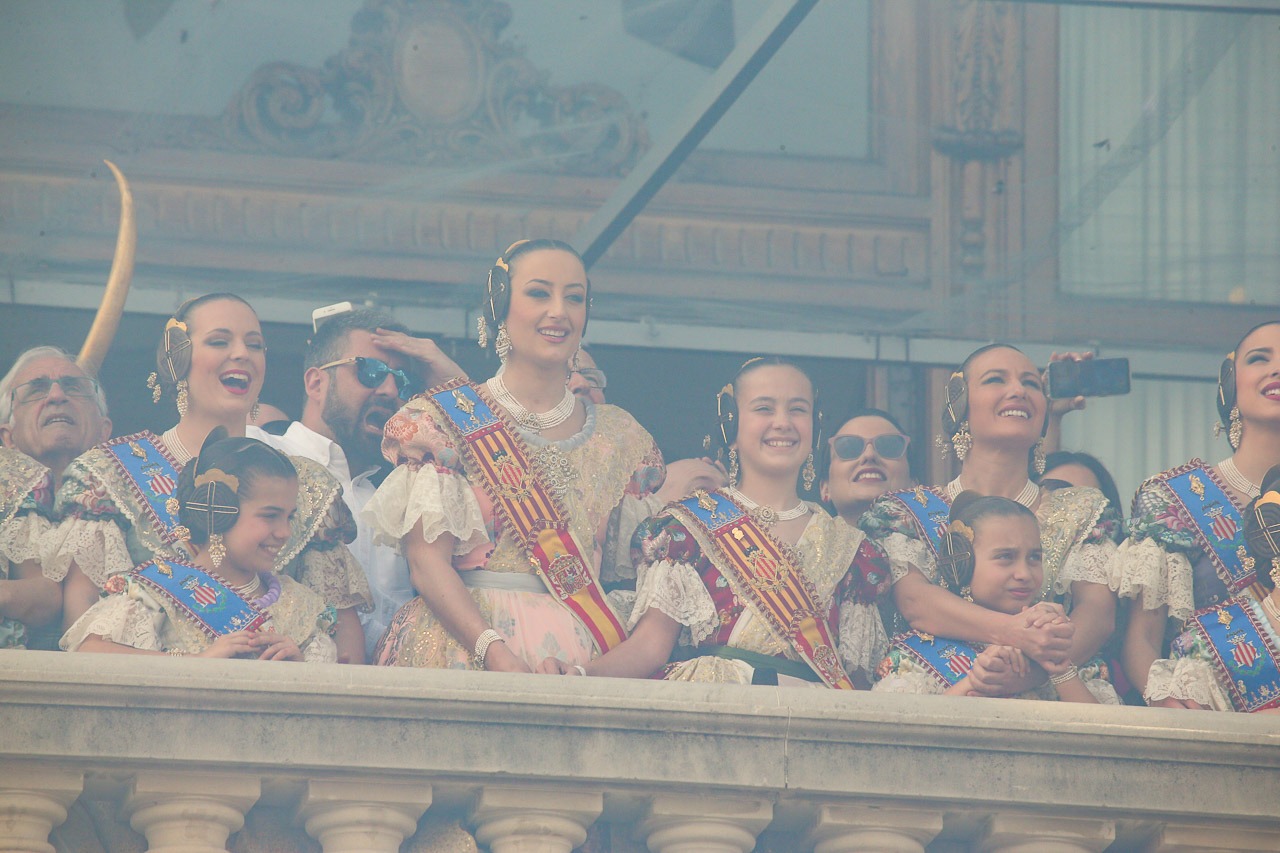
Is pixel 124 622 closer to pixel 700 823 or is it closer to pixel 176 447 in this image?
pixel 176 447

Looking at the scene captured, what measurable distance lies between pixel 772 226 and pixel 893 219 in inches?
20.9

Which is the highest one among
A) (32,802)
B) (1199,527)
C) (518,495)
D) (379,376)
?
(379,376)

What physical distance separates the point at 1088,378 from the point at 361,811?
10.7 feet

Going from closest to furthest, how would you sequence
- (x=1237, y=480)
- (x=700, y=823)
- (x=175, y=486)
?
(x=700, y=823) < (x=175, y=486) < (x=1237, y=480)

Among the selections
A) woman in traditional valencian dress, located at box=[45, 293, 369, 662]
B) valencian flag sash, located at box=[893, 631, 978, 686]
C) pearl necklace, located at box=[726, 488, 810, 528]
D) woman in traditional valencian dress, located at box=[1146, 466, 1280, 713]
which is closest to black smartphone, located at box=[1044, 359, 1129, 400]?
woman in traditional valencian dress, located at box=[1146, 466, 1280, 713]

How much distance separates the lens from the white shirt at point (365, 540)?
906 cm

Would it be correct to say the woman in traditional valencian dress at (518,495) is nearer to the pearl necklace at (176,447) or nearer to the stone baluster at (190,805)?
the pearl necklace at (176,447)

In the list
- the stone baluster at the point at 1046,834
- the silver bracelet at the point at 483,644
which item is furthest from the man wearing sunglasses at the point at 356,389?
the stone baluster at the point at 1046,834

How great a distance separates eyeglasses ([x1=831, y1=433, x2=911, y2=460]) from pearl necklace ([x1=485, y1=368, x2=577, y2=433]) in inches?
47.4

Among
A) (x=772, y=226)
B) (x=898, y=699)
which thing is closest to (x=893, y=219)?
(x=772, y=226)

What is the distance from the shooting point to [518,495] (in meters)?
8.76

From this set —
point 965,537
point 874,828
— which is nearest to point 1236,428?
point 965,537

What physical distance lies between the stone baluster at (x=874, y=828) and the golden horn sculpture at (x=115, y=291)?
3.12 m

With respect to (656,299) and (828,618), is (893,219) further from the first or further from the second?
(828,618)
